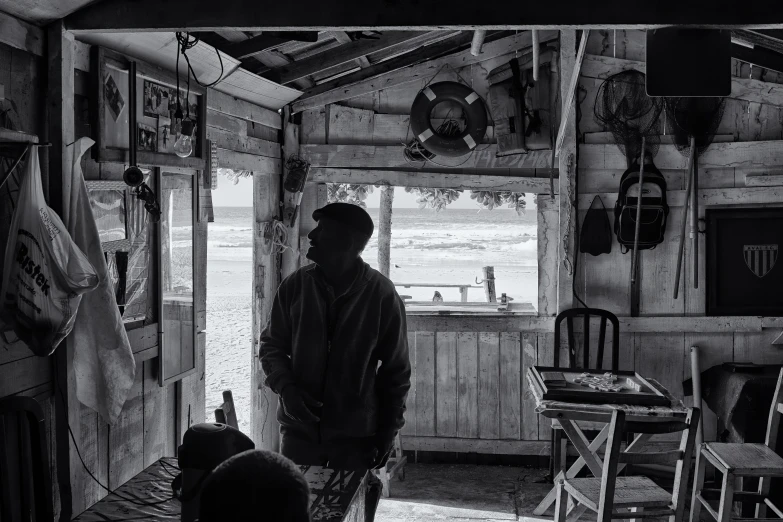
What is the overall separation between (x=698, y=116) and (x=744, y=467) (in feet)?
8.97

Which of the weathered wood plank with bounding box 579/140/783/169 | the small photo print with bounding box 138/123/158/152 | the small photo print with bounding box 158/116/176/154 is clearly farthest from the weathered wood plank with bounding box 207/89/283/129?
the weathered wood plank with bounding box 579/140/783/169

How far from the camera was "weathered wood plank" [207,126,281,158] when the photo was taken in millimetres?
4891

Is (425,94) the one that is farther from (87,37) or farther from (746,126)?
(87,37)

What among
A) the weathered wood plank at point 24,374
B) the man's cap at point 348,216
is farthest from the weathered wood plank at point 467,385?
the weathered wood plank at point 24,374

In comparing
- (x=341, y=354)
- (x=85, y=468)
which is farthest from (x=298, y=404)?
(x=85, y=468)

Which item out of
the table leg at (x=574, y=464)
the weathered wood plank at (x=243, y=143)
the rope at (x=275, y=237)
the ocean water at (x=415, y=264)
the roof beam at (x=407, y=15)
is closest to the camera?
the roof beam at (x=407, y=15)

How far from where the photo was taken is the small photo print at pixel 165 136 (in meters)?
3.81

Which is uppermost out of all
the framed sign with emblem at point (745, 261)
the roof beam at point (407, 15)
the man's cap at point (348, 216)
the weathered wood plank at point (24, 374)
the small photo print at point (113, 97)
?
the roof beam at point (407, 15)

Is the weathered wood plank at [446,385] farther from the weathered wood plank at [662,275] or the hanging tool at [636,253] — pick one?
the weathered wood plank at [662,275]

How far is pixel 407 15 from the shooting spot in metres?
2.91

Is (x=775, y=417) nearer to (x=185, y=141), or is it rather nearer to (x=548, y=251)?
(x=548, y=251)

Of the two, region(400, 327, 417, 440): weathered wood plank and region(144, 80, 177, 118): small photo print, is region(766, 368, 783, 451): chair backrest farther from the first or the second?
region(144, 80, 177, 118): small photo print

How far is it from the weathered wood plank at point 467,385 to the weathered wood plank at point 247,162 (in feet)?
6.56

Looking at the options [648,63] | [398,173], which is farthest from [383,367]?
[398,173]
